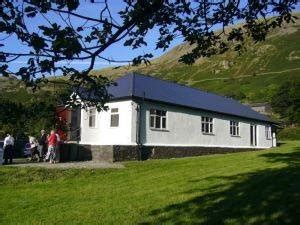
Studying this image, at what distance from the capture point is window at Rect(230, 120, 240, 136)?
38.3 m

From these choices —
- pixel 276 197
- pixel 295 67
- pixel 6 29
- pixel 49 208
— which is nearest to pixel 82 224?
pixel 49 208

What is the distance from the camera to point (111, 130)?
29.7 meters

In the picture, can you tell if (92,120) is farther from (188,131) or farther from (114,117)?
(188,131)

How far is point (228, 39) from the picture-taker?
8.83 metres

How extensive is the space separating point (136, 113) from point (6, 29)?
22.5 metres

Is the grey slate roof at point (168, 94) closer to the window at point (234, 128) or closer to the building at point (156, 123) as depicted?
the building at point (156, 123)

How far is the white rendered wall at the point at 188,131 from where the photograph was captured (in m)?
29.5

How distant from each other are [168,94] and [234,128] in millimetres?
8696

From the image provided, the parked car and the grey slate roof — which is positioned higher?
the grey slate roof

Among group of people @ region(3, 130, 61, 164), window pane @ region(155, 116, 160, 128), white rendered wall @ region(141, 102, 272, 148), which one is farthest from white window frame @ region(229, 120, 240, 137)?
group of people @ region(3, 130, 61, 164)

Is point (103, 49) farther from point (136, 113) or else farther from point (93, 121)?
point (93, 121)

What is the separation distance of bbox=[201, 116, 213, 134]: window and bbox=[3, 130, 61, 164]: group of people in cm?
1167

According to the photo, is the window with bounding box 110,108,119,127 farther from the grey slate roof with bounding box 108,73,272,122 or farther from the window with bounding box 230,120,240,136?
the window with bounding box 230,120,240,136

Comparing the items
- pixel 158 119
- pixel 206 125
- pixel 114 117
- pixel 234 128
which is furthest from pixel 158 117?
pixel 234 128
